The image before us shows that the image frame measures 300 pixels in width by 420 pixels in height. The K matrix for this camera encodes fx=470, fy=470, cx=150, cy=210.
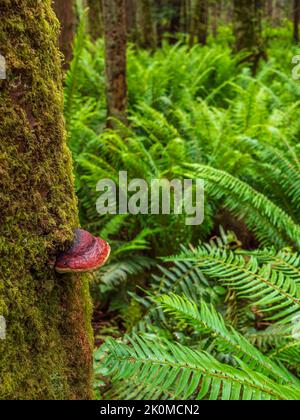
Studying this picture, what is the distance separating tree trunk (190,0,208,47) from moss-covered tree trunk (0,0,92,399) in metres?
11.6

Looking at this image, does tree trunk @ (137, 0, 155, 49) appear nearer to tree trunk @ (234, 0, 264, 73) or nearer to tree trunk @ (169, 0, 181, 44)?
tree trunk @ (169, 0, 181, 44)

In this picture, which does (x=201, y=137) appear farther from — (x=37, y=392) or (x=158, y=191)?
(x=37, y=392)

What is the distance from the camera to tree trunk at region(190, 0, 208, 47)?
12203 millimetres

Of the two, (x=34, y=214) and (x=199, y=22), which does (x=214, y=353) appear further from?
(x=199, y=22)

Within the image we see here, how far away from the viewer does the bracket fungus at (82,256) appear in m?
1.42

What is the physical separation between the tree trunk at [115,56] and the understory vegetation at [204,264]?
14.5 inches

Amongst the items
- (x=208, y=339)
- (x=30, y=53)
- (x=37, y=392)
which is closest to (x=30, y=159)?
(x=30, y=53)

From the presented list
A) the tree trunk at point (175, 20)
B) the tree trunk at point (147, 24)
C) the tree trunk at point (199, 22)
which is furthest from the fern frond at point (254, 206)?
the tree trunk at point (175, 20)

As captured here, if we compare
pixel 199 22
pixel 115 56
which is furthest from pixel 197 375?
pixel 199 22

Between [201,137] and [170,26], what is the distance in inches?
558

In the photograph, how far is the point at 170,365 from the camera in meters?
1.82

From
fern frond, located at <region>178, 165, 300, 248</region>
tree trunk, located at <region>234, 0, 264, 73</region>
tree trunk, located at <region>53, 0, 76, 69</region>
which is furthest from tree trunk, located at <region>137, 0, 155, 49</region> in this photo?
fern frond, located at <region>178, 165, 300, 248</region>

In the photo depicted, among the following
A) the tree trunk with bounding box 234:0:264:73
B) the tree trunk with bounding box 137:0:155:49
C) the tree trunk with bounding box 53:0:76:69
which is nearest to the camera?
the tree trunk with bounding box 53:0:76:69

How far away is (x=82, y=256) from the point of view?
1.45m
